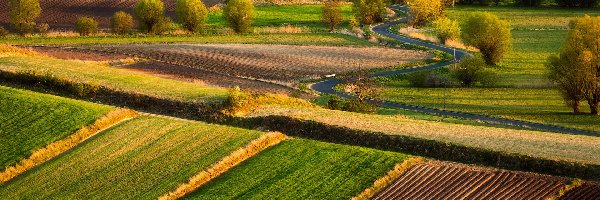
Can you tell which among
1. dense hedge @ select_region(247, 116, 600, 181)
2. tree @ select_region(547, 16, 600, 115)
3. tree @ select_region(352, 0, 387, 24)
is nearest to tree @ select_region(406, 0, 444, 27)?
tree @ select_region(352, 0, 387, 24)

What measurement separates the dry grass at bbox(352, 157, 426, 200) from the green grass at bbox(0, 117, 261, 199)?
967 centimetres

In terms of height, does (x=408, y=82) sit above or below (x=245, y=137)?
below

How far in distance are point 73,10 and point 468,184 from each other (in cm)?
10697

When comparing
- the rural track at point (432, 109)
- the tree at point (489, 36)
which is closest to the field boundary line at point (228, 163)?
the rural track at point (432, 109)

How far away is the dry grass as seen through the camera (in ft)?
134

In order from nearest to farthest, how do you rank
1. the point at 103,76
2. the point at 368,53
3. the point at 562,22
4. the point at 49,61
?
1. the point at 103,76
2. the point at 49,61
3. the point at 368,53
4. the point at 562,22

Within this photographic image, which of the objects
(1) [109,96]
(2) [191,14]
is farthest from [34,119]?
(2) [191,14]

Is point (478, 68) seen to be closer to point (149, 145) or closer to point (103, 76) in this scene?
point (103, 76)

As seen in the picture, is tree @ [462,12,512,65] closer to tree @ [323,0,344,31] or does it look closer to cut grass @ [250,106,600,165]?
tree @ [323,0,344,31]

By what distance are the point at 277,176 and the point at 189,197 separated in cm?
438

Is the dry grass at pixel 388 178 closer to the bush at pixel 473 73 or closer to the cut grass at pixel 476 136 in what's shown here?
the cut grass at pixel 476 136

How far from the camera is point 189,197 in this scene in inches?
1715

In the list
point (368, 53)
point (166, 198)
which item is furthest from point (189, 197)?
point (368, 53)

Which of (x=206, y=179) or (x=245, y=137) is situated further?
(x=245, y=137)
